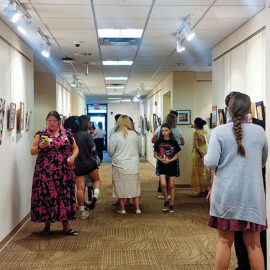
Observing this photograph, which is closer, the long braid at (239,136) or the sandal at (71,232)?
the long braid at (239,136)

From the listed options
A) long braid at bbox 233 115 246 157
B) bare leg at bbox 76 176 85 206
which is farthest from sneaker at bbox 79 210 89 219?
long braid at bbox 233 115 246 157

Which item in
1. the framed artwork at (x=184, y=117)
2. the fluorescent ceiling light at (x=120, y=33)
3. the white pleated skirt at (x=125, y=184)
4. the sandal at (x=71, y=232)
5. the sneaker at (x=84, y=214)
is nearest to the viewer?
the sandal at (x=71, y=232)

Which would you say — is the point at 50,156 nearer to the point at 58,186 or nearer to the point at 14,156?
the point at 58,186

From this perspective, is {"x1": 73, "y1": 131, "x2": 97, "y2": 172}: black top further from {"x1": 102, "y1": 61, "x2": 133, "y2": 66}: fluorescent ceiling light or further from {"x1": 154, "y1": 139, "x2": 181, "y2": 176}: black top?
{"x1": 102, "y1": 61, "x2": 133, "y2": 66}: fluorescent ceiling light

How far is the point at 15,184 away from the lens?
16.6 ft

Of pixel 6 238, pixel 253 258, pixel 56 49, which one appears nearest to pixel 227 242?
pixel 253 258

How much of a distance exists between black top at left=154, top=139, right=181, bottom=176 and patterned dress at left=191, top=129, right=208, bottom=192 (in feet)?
3.96

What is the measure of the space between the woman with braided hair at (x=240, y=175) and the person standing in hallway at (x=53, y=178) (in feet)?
7.55

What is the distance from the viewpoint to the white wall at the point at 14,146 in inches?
176

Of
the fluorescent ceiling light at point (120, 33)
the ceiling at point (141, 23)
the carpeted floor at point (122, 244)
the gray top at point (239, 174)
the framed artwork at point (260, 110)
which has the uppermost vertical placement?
the fluorescent ceiling light at point (120, 33)

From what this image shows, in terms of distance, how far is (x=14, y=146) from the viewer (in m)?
4.96

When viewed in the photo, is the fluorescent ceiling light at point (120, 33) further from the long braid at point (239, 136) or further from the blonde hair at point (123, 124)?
the long braid at point (239, 136)

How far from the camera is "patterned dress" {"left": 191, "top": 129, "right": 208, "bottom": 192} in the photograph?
714 centimetres

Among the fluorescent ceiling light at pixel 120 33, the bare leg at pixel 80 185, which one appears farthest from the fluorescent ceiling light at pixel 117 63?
the bare leg at pixel 80 185
